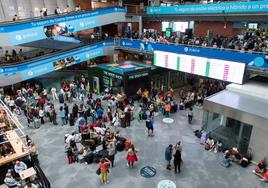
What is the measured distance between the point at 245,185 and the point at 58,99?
1533cm

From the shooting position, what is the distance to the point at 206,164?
11070 millimetres

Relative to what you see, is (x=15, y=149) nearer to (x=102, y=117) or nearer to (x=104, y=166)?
(x=104, y=166)

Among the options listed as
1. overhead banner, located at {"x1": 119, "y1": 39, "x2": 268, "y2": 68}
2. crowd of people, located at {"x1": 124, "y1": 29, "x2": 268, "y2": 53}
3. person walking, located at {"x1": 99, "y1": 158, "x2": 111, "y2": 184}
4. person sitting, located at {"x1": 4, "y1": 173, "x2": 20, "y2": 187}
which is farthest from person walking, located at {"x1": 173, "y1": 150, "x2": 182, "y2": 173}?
crowd of people, located at {"x1": 124, "y1": 29, "x2": 268, "y2": 53}

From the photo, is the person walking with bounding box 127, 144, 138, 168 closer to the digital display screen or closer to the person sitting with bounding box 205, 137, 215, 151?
the person sitting with bounding box 205, 137, 215, 151

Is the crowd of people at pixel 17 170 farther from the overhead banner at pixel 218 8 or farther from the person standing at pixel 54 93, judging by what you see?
the overhead banner at pixel 218 8

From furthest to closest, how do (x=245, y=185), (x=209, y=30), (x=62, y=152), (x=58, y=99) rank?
(x=209, y=30), (x=58, y=99), (x=62, y=152), (x=245, y=185)

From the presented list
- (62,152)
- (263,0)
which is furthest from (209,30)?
(62,152)

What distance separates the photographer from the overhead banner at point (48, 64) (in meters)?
16.9

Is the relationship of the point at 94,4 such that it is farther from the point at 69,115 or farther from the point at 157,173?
the point at 157,173

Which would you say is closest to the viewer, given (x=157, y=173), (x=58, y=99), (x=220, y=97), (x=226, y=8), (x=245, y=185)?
(x=245, y=185)

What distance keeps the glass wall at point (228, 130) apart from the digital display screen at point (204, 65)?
2.97 metres

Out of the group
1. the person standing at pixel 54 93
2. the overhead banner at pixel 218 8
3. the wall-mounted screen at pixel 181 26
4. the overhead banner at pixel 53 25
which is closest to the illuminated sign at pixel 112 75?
the person standing at pixel 54 93

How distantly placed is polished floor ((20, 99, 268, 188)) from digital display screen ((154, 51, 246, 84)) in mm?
4332

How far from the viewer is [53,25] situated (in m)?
18.2
